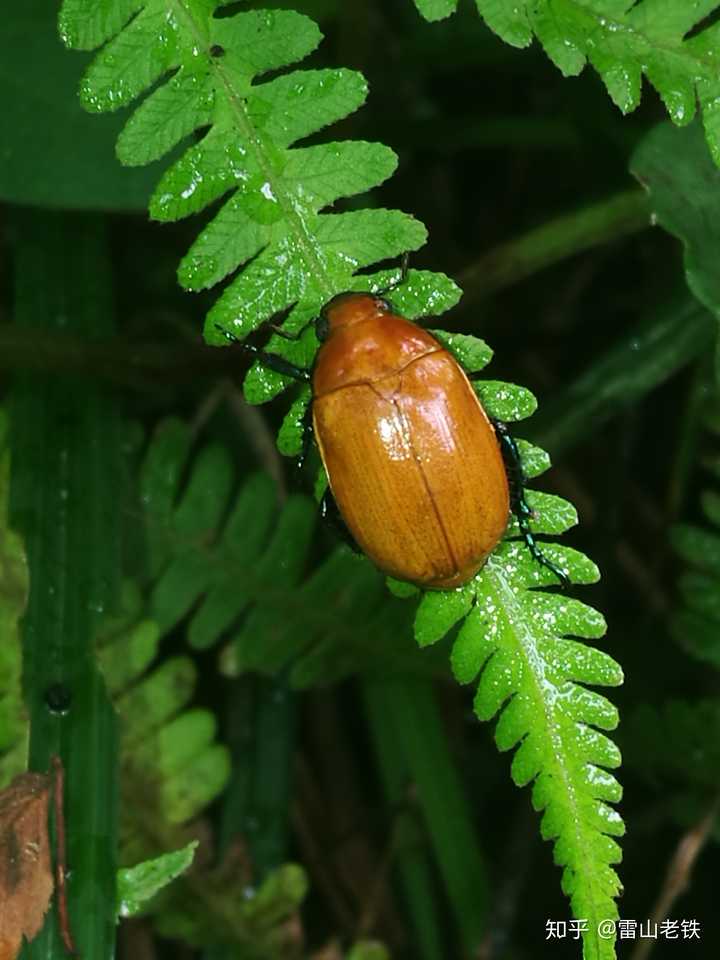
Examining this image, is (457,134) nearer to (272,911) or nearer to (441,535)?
Answer: (441,535)

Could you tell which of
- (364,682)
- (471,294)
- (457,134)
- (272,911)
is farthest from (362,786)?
(457,134)

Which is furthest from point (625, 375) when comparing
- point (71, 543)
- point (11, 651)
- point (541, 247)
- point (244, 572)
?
point (11, 651)

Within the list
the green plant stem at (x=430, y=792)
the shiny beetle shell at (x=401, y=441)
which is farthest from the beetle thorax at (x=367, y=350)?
the green plant stem at (x=430, y=792)

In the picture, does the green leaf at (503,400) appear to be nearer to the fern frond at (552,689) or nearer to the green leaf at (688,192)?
the fern frond at (552,689)

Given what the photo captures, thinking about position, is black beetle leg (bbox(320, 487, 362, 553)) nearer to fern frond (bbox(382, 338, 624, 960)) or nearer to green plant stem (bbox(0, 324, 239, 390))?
fern frond (bbox(382, 338, 624, 960))

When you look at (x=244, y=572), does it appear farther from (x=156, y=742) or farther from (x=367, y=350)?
(x=367, y=350)

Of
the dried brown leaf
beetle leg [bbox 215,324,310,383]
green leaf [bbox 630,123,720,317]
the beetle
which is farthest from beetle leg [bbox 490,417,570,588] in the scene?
the dried brown leaf
